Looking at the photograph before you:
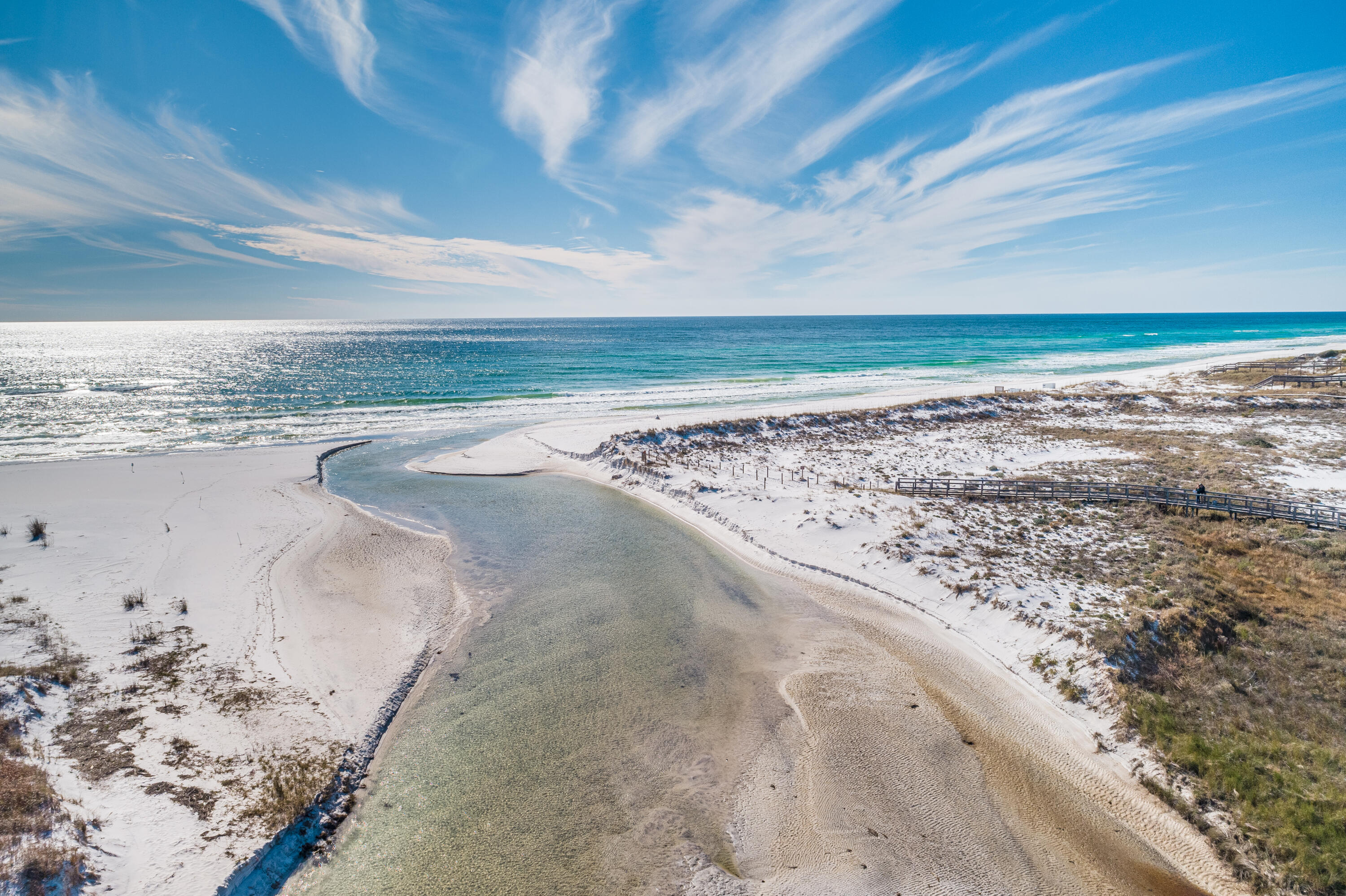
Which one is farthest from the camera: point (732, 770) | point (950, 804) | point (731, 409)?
point (731, 409)

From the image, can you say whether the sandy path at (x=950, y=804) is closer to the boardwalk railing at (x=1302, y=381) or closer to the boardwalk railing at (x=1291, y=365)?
the boardwalk railing at (x=1302, y=381)

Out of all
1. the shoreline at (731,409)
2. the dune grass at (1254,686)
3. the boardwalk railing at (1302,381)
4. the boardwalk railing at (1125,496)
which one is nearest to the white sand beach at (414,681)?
the dune grass at (1254,686)

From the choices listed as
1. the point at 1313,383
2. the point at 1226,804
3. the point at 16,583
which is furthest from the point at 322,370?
the point at 1313,383

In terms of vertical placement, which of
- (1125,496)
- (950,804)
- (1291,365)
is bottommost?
(950,804)

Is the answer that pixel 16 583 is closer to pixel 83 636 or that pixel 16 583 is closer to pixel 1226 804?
pixel 83 636

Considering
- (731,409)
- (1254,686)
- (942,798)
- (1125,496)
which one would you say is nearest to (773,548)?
(942,798)

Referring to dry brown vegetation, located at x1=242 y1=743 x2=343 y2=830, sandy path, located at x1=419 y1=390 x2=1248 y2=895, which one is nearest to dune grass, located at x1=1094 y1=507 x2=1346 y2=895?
sandy path, located at x1=419 y1=390 x2=1248 y2=895

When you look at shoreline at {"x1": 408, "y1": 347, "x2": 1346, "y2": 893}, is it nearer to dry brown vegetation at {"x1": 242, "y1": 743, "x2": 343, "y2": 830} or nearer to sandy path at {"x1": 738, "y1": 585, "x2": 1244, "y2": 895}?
sandy path at {"x1": 738, "y1": 585, "x2": 1244, "y2": 895}

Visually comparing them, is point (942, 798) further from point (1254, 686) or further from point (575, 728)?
point (1254, 686)
